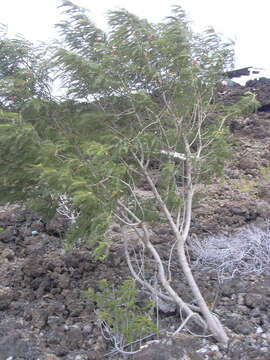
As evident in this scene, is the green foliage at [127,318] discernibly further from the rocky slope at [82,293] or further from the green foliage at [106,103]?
the green foliage at [106,103]

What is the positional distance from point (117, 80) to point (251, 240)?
2.82 meters

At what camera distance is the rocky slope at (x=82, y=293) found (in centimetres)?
354

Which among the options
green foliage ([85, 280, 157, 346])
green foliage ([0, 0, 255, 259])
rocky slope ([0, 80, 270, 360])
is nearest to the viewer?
green foliage ([0, 0, 255, 259])

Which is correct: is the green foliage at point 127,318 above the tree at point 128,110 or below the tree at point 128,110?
below

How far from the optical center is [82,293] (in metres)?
4.64

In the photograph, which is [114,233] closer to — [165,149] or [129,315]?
[165,149]

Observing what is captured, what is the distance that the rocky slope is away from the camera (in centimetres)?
354

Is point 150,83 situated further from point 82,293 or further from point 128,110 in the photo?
point 82,293

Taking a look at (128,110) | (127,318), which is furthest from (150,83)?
(127,318)

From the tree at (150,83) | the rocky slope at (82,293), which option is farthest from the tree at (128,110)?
the rocky slope at (82,293)

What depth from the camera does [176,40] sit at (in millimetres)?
Answer: 3842

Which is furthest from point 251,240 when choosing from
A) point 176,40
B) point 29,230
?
point 29,230

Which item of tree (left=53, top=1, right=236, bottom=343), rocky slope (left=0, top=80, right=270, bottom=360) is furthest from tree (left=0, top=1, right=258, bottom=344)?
rocky slope (left=0, top=80, right=270, bottom=360)

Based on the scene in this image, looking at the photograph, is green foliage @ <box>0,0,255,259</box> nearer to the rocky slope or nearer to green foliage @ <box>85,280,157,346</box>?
green foliage @ <box>85,280,157,346</box>
